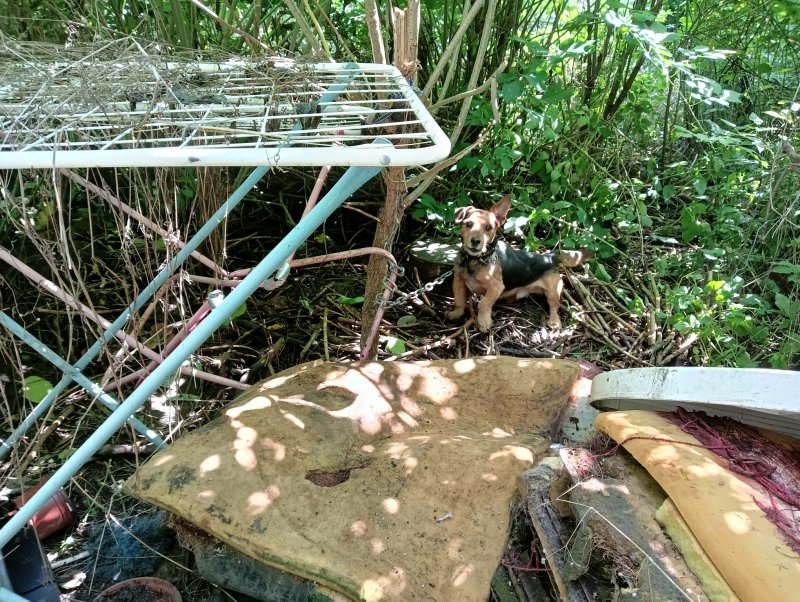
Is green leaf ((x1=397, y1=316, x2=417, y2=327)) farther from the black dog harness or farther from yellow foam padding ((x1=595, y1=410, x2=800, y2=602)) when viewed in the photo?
yellow foam padding ((x1=595, y1=410, x2=800, y2=602))

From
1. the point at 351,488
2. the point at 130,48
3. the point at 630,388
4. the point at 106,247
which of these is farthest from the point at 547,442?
the point at 106,247

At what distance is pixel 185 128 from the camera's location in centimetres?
181

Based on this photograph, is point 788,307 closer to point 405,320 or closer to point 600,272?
point 600,272

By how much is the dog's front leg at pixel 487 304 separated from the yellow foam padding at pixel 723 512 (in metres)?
1.98

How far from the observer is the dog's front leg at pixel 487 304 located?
14.1 feet

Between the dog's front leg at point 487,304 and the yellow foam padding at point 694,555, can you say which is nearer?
the yellow foam padding at point 694,555

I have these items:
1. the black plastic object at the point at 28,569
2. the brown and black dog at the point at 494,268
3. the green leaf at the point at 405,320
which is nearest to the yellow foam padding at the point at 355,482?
the black plastic object at the point at 28,569

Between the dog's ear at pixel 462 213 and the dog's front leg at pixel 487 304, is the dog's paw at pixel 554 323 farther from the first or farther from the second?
the dog's ear at pixel 462 213

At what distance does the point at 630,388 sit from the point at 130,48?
2.41m

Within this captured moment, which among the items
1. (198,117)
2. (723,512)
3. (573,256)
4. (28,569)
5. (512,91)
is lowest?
(573,256)

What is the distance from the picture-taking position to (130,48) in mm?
2486

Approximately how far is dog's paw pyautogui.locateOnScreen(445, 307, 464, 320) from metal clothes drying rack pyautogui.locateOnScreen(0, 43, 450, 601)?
211cm

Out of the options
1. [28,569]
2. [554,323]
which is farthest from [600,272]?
[28,569]

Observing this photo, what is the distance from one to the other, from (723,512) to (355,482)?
Result: 123 cm
